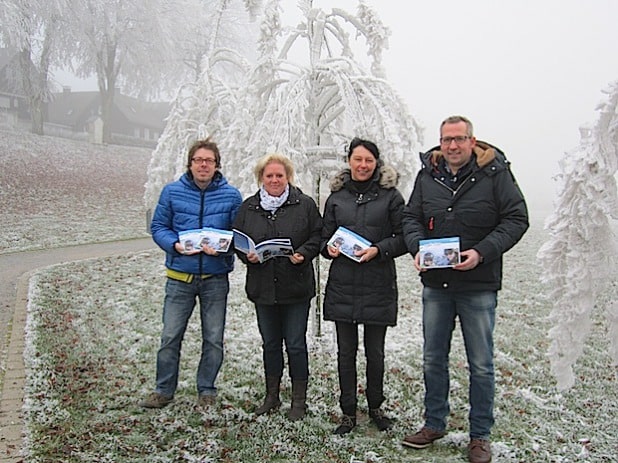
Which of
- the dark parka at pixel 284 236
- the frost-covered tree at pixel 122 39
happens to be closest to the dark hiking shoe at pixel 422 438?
the dark parka at pixel 284 236

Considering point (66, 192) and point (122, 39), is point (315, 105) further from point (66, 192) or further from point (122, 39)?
point (122, 39)

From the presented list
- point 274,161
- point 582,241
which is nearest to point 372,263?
point 274,161

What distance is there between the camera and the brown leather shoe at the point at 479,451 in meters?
3.47

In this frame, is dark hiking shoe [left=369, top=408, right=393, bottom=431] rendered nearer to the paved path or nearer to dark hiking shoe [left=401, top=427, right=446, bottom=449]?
dark hiking shoe [left=401, top=427, right=446, bottom=449]

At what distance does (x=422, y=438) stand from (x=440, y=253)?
4.16 feet

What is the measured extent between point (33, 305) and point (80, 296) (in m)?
0.88

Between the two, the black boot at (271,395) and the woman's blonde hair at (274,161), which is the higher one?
the woman's blonde hair at (274,161)

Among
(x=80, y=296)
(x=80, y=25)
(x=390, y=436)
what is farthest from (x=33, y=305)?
(x=80, y=25)

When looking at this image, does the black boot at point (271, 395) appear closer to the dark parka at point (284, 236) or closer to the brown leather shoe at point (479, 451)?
the dark parka at point (284, 236)

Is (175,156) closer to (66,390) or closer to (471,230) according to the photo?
(66,390)

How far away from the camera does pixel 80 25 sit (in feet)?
84.4

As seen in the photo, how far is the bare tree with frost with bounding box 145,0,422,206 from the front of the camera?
5.06 metres

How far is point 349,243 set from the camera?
12.0 ft

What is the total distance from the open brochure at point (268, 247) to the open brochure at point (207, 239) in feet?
0.45
